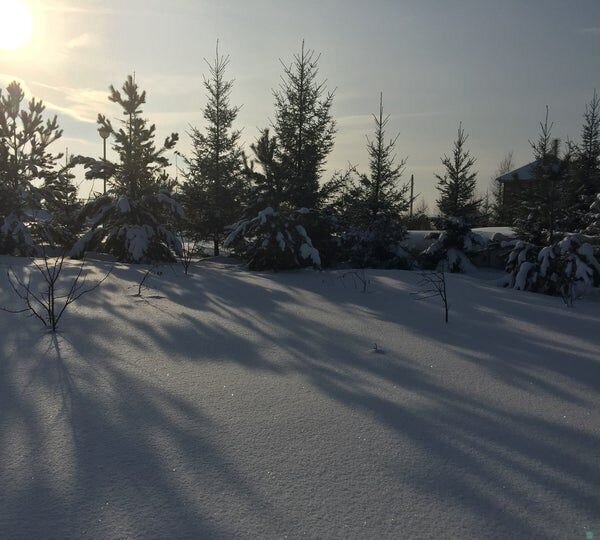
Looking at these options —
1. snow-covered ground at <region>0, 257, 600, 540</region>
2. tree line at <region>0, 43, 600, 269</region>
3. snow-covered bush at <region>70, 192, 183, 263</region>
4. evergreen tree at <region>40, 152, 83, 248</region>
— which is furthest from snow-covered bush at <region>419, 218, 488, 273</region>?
evergreen tree at <region>40, 152, 83, 248</region>

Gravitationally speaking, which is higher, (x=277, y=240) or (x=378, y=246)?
(x=277, y=240)

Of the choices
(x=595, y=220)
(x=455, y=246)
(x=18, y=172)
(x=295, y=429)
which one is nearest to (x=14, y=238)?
(x=18, y=172)

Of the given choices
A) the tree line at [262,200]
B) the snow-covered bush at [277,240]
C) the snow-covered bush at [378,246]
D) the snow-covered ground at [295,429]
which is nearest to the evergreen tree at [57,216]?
the tree line at [262,200]

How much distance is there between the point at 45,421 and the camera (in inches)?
120

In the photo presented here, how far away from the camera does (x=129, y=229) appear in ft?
39.9

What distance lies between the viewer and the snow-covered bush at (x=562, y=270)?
8.80 metres

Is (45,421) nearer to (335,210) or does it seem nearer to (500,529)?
(500,529)

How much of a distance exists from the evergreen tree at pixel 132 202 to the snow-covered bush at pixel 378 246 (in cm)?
479

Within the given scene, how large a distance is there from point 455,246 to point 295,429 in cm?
1178

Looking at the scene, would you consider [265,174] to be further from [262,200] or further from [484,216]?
[484,216]

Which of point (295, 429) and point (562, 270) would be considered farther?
point (562, 270)

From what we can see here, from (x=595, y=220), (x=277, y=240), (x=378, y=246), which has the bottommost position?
(x=378, y=246)

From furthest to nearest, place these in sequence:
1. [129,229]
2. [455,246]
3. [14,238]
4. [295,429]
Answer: [455,246]
[14,238]
[129,229]
[295,429]

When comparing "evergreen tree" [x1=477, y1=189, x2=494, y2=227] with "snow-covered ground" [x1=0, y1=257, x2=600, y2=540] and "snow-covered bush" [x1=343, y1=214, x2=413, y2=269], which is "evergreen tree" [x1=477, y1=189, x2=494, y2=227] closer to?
"snow-covered bush" [x1=343, y1=214, x2=413, y2=269]
